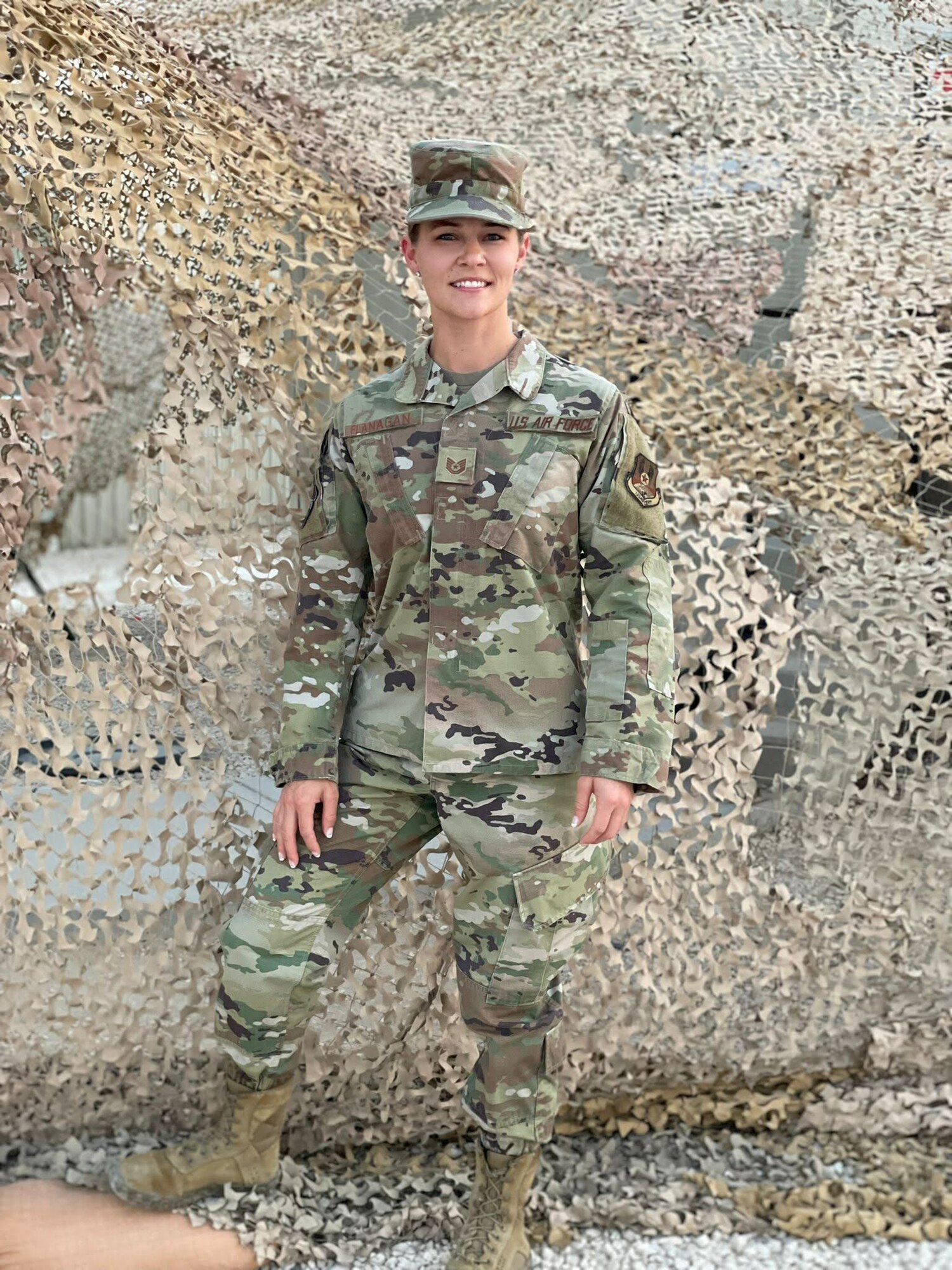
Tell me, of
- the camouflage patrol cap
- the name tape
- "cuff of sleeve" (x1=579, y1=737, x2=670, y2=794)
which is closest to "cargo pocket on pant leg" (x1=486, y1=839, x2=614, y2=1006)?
"cuff of sleeve" (x1=579, y1=737, x2=670, y2=794)

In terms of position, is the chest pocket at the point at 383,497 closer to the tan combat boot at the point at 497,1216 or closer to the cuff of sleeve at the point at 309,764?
the cuff of sleeve at the point at 309,764

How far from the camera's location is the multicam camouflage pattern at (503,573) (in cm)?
163

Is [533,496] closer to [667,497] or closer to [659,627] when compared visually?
[659,627]

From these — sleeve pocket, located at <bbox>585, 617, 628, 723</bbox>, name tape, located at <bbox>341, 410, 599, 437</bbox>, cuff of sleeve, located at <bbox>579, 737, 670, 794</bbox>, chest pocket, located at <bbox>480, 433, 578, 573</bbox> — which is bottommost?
cuff of sleeve, located at <bbox>579, 737, 670, 794</bbox>

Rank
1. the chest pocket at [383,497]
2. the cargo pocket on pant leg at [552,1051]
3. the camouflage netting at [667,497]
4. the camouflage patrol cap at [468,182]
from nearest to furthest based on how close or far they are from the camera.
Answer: the camouflage patrol cap at [468,182]
the chest pocket at [383,497]
the cargo pocket on pant leg at [552,1051]
the camouflage netting at [667,497]

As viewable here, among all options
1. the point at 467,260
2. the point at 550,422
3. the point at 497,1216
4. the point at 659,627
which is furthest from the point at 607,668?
the point at 497,1216

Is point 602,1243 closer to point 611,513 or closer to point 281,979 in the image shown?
point 281,979

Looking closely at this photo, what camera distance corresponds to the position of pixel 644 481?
1.64 meters

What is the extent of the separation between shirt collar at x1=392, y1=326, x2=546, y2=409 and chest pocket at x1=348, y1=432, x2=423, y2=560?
8 centimetres

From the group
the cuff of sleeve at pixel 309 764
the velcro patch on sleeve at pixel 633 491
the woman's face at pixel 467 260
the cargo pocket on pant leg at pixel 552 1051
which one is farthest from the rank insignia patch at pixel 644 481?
the cargo pocket on pant leg at pixel 552 1051

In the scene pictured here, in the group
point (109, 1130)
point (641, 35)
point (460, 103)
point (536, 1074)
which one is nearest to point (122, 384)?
point (460, 103)

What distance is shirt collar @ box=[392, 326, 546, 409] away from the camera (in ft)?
5.40

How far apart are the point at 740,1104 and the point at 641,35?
85.2 inches

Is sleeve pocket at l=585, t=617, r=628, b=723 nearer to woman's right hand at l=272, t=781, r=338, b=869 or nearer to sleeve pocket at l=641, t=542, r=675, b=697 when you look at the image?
sleeve pocket at l=641, t=542, r=675, b=697
